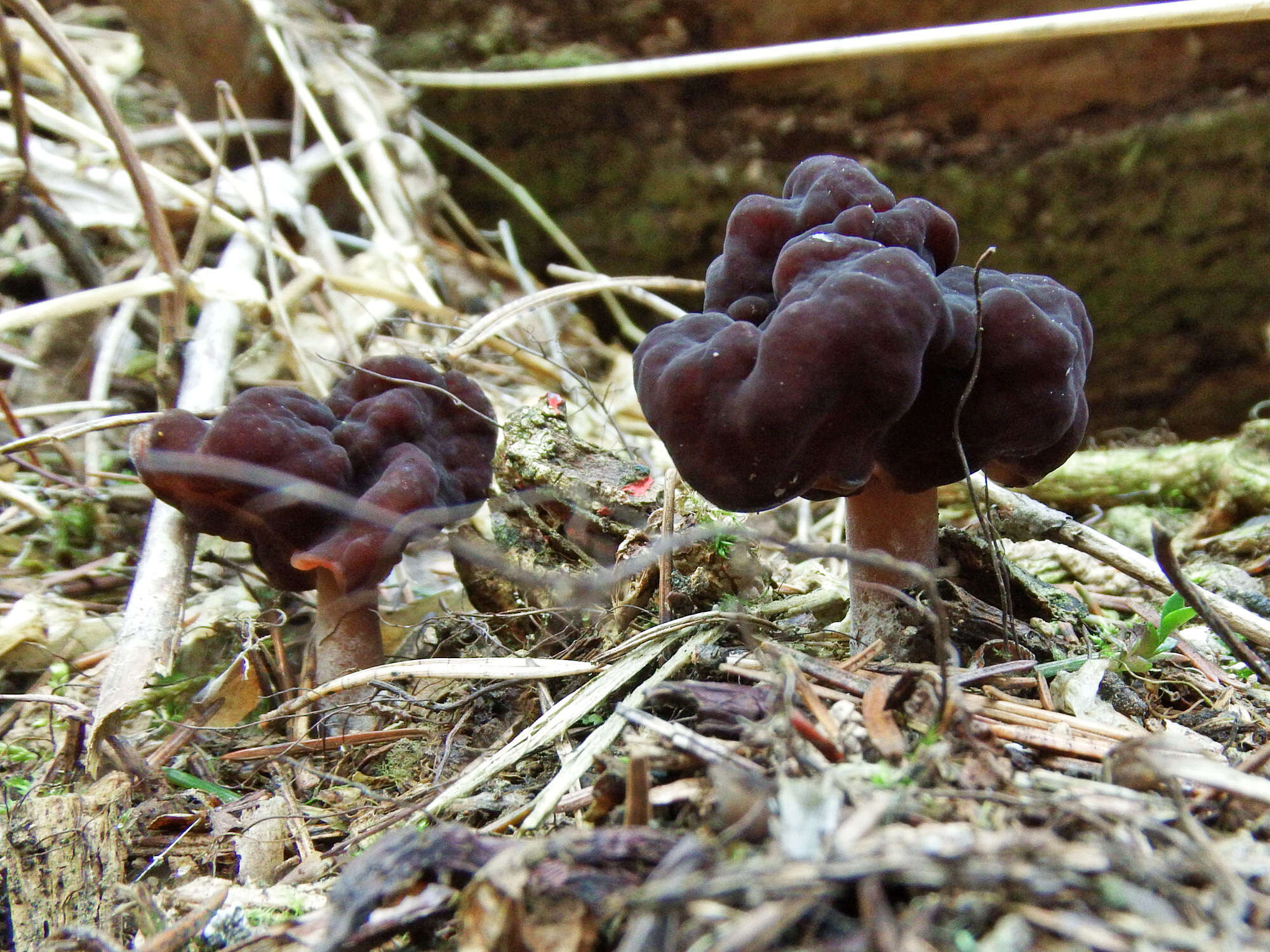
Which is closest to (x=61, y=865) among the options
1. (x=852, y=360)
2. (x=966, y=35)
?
(x=852, y=360)

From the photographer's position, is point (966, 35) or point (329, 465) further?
point (966, 35)

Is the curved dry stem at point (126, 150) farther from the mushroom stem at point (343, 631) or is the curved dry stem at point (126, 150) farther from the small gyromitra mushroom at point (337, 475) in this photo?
the mushroom stem at point (343, 631)

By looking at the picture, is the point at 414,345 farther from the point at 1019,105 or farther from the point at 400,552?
the point at 1019,105

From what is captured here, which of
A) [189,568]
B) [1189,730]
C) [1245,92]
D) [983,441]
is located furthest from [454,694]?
[1245,92]

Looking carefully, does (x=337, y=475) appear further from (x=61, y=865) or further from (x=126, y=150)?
(x=126, y=150)

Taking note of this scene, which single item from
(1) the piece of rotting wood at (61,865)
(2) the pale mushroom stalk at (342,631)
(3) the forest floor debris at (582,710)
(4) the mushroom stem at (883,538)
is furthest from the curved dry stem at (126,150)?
(4) the mushroom stem at (883,538)

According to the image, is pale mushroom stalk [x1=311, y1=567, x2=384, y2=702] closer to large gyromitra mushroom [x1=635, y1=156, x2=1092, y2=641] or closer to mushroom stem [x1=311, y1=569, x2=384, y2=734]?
mushroom stem [x1=311, y1=569, x2=384, y2=734]
